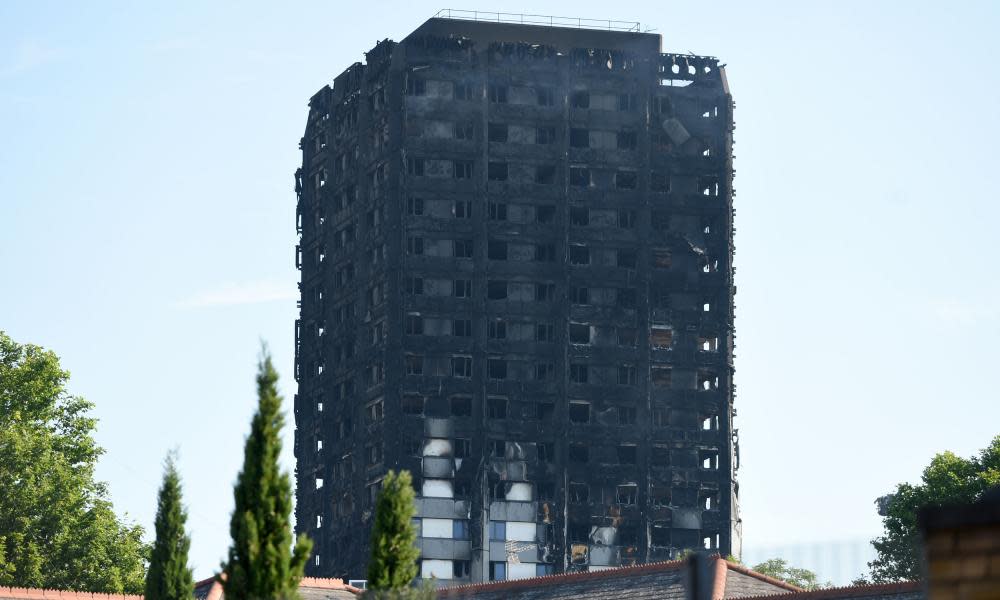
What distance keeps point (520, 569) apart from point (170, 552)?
130 metres

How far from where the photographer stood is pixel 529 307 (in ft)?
597

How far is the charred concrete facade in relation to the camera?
6993 inches

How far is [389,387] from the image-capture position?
17750cm

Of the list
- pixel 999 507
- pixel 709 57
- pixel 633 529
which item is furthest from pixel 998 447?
pixel 999 507

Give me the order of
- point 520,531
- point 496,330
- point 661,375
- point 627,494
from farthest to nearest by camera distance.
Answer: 1. point 661,375
2. point 496,330
3. point 627,494
4. point 520,531

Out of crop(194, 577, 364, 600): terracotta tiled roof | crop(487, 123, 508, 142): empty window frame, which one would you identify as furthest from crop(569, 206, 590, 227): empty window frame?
crop(194, 577, 364, 600): terracotta tiled roof

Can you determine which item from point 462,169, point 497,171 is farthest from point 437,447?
point 497,171

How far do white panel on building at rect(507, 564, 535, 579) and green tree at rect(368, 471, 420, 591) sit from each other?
131951mm

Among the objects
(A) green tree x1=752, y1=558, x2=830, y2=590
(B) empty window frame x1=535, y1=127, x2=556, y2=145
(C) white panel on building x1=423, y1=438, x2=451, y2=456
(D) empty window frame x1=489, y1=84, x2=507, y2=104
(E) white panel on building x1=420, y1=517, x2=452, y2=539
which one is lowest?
(A) green tree x1=752, y1=558, x2=830, y2=590

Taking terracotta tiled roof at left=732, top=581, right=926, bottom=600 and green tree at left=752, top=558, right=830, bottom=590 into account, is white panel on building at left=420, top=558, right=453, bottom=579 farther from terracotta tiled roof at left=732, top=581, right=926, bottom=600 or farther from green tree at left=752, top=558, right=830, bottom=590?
terracotta tiled roof at left=732, top=581, right=926, bottom=600

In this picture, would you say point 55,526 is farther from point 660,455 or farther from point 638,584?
point 660,455

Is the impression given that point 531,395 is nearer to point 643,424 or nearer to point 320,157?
point 643,424

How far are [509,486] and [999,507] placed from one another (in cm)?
15750

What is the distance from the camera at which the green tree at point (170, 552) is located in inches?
1786
